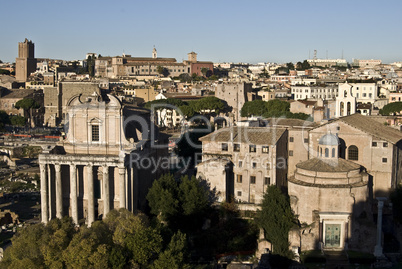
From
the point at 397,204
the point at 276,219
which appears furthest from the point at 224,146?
the point at 397,204

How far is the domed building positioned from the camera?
2989 centimetres

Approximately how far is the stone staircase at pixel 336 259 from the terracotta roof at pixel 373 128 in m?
9.19

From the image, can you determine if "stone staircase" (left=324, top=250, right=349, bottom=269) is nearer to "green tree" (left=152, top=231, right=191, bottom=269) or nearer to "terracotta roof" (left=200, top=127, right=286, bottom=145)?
"green tree" (left=152, top=231, right=191, bottom=269)

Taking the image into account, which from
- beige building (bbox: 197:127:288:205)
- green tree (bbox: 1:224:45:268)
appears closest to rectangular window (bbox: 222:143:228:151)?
beige building (bbox: 197:127:288:205)

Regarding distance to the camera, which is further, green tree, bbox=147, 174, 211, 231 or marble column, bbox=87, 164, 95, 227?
marble column, bbox=87, 164, 95, 227

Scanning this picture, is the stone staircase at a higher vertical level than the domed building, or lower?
lower

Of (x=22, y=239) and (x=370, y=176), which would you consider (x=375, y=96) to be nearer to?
(x=370, y=176)

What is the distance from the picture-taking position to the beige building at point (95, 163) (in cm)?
3375

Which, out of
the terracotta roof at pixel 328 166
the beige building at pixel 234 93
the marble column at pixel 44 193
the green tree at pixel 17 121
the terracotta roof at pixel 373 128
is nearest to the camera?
the terracotta roof at pixel 328 166

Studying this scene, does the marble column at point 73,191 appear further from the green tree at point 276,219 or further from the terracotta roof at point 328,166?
the terracotta roof at point 328,166

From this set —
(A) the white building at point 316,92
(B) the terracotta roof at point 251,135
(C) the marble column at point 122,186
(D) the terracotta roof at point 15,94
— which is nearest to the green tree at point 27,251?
(C) the marble column at point 122,186

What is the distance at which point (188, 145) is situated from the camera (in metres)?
49.0

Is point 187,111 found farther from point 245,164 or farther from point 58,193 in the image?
point 58,193

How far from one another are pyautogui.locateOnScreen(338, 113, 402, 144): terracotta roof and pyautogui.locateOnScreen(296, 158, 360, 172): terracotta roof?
14.5 ft
